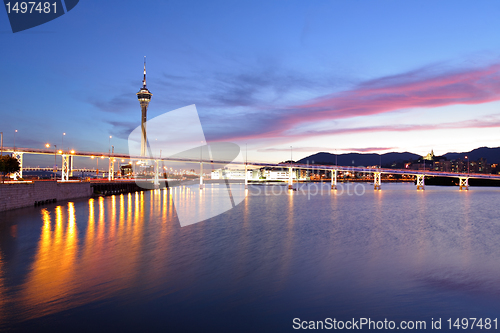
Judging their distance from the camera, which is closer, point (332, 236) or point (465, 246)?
point (465, 246)

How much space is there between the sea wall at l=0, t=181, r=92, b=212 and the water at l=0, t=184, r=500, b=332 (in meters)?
9.04

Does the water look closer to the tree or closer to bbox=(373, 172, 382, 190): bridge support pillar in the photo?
the tree

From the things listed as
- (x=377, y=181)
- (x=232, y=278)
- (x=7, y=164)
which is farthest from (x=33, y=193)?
(x=377, y=181)

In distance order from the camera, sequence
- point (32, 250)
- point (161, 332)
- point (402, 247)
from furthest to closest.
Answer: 1. point (402, 247)
2. point (32, 250)
3. point (161, 332)

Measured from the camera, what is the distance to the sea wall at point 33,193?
33.6 m

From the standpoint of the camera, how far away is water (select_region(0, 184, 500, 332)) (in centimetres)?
1002

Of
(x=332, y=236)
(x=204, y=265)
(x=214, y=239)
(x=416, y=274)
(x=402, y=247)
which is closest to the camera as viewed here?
(x=416, y=274)

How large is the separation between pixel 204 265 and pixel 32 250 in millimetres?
10188

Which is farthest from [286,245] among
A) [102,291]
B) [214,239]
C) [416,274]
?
[102,291]

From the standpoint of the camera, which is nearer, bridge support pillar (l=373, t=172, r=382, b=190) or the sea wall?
the sea wall

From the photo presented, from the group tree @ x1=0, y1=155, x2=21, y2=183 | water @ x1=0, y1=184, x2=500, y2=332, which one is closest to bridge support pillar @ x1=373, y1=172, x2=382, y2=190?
water @ x1=0, y1=184, x2=500, y2=332

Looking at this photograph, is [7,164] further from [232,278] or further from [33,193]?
[232,278]

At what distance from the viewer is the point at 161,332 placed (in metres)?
8.93

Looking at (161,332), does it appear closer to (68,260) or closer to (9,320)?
(9,320)
